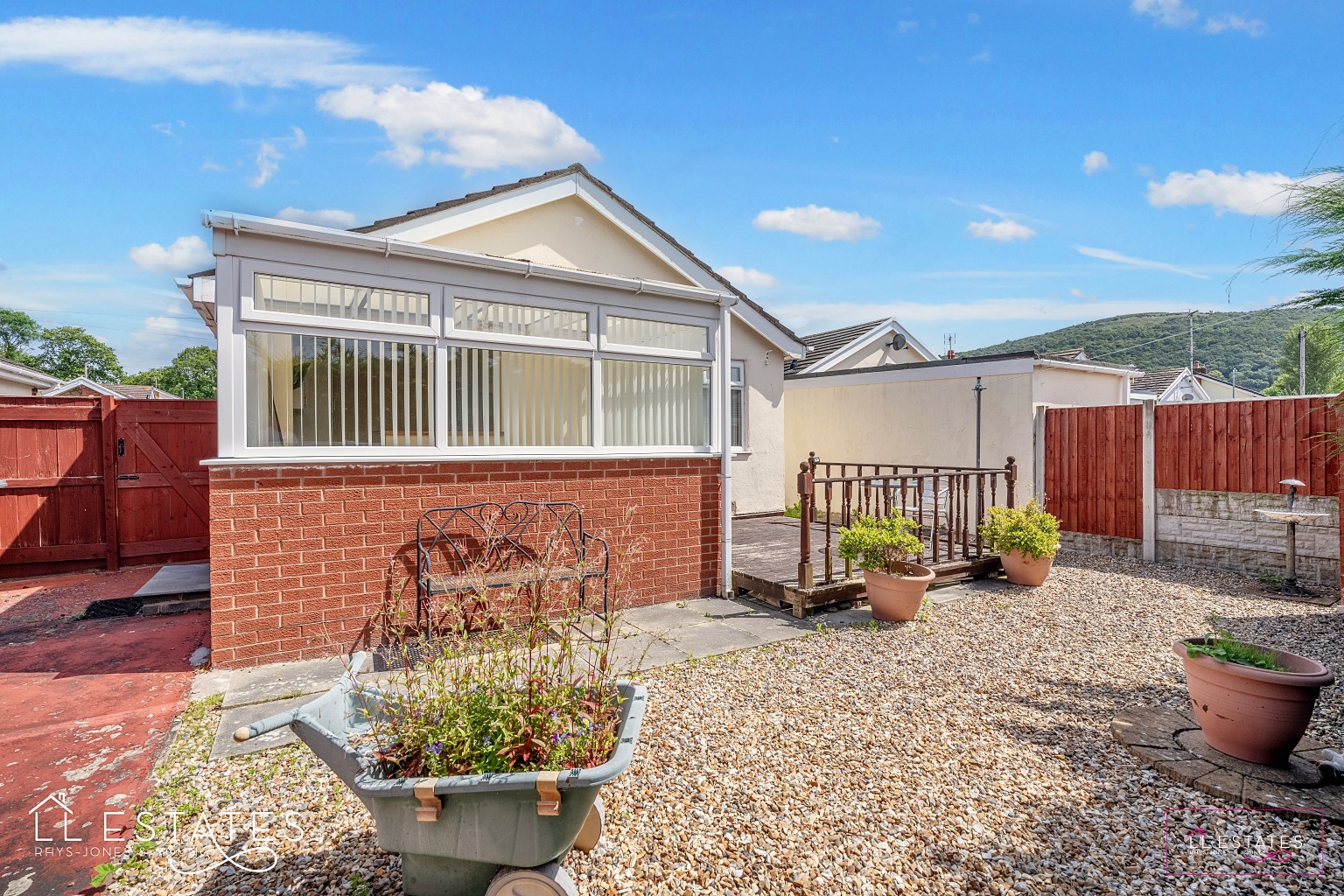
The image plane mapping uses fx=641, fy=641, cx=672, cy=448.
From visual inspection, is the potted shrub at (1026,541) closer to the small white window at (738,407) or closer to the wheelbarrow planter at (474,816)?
the small white window at (738,407)

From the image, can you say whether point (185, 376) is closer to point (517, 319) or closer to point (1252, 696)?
point (517, 319)

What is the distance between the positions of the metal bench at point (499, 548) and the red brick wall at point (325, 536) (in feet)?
0.32

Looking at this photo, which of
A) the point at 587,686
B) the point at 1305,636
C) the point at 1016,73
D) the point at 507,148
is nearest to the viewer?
the point at 587,686

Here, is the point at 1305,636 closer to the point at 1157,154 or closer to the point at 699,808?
the point at 699,808

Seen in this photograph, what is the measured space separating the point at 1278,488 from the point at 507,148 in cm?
1634

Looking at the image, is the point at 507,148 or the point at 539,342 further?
the point at 507,148

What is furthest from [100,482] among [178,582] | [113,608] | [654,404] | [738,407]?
[738,407]

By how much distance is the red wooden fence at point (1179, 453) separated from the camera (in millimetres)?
7152

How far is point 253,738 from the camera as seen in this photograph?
326cm

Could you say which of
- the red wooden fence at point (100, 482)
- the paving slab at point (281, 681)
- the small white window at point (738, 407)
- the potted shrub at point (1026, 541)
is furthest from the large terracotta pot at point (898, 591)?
the red wooden fence at point (100, 482)

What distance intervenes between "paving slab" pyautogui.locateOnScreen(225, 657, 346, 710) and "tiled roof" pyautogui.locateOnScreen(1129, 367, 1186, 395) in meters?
22.0

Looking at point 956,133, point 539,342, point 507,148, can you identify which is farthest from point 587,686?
point 507,148

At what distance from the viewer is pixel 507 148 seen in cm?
1623

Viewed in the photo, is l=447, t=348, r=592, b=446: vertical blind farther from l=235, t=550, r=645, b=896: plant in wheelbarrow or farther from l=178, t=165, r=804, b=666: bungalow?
l=235, t=550, r=645, b=896: plant in wheelbarrow
